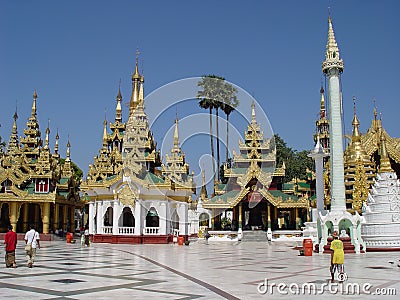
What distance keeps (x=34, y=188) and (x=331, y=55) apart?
2850cm

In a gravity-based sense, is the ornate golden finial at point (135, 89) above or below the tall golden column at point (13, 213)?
above

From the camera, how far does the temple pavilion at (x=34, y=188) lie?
42031 mm

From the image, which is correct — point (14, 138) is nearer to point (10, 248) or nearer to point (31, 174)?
point (31, 174)

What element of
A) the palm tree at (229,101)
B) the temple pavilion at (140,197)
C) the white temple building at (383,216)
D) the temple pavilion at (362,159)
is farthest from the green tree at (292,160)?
the white temple building at (383,216)

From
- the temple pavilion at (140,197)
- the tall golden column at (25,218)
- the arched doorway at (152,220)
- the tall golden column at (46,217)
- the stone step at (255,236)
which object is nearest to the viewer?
the temple pavilion at (140,197)

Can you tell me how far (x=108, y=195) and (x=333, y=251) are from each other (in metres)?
27.3

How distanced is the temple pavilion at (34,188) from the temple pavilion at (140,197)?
5612 millimetres

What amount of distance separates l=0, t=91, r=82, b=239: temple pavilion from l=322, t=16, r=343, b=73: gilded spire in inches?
1049

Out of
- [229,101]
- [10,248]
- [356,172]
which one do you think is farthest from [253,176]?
[10,248]

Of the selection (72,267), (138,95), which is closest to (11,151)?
(138,95)

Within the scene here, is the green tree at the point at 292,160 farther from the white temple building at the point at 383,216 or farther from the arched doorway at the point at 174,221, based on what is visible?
the white temple building at the point at 383,216

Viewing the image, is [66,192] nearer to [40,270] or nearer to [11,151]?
[11,151]

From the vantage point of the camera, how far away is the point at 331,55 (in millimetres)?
25969

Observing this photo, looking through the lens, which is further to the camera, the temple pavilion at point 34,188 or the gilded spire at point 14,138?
the gilded spire at point 14,138
